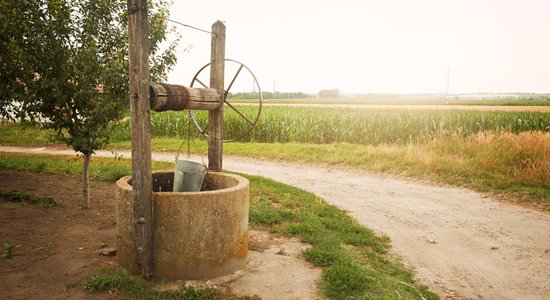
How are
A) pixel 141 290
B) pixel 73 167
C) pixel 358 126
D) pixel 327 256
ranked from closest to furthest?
pixel 141 290 → pixel 327 256 → pixel 73 167 → pixel 358 126

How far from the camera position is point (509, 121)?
20.1 meters

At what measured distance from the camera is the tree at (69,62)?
232 inches

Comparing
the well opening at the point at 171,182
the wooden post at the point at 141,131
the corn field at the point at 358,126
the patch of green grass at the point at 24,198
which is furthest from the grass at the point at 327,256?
the corn field at the point at 358,126

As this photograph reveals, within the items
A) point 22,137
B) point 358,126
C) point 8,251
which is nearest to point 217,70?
point 8,251

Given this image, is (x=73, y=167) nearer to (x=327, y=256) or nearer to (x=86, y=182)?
(x=86, y=182)

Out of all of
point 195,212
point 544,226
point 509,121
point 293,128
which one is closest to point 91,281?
point 195,212

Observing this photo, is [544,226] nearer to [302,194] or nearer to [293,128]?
[302,194]

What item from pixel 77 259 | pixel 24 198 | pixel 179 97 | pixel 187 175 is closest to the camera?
pixel 179 97

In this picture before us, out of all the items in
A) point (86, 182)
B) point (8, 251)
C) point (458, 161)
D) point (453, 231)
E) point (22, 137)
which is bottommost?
point (453, 231)

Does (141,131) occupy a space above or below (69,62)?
below

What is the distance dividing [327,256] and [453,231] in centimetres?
291

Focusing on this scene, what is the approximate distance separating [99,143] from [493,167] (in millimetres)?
9780

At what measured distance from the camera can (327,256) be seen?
510 cm

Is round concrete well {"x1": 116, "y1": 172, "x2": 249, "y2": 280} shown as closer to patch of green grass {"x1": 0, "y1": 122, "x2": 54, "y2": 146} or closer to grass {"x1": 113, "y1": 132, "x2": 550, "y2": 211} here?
grass {"x1": 113, "y1": 132, "x2": 550, "y2": 211}
